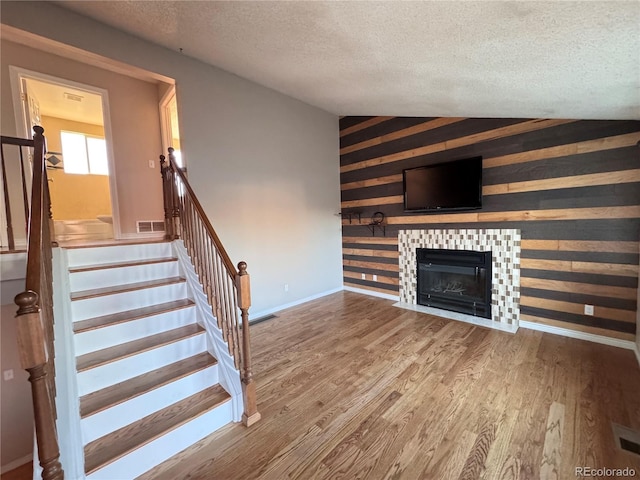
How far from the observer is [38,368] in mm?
1124

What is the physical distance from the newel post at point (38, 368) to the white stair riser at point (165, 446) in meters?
0.36

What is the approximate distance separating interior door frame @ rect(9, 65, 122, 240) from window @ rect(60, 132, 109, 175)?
1.78m

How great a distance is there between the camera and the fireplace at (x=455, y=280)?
3.65 m

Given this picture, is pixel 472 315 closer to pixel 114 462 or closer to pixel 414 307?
pixel 414 307

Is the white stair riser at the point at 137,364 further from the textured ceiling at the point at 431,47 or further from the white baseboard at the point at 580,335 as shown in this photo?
the white baseboard at the point at 580,335

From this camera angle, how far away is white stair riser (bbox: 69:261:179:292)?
232cm

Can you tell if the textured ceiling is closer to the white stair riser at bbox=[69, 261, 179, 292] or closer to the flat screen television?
the flat screen television

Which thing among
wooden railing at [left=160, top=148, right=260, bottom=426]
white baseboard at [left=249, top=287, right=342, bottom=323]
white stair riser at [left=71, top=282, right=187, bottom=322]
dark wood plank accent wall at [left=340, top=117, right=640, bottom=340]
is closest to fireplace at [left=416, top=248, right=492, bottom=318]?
dark wood plank accent wall at [left=340, top=117, right=640, bottom=340]

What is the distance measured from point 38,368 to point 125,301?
1315mm

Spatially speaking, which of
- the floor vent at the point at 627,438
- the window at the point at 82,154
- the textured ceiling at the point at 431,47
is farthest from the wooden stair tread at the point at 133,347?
the window at the point at 82,154

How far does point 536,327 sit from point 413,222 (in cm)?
205

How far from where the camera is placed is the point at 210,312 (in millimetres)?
2449

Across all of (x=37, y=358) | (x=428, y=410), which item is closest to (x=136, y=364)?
(x=37, y=358)

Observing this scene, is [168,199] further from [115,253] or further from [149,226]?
[149,226]
